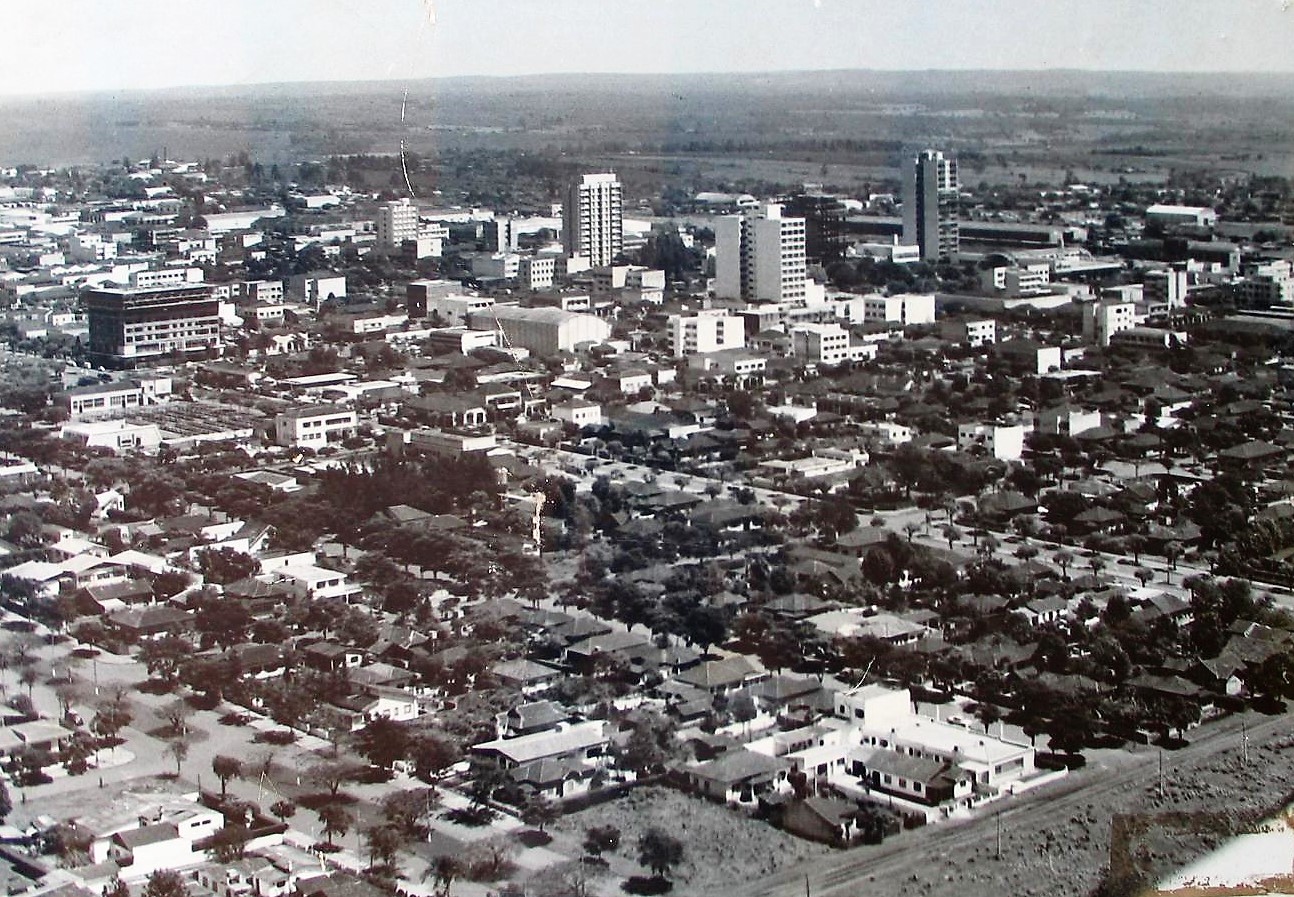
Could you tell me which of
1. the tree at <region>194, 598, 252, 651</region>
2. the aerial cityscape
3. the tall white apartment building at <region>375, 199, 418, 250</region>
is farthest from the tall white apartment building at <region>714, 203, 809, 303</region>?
the tree at <region>194, 598, 252, 651</region>

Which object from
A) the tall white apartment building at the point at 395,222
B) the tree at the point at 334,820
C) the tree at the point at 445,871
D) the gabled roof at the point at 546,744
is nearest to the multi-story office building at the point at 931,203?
the tall white apartment building at the point at 395,222

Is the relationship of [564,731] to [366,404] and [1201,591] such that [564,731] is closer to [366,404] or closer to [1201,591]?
[1201,591]

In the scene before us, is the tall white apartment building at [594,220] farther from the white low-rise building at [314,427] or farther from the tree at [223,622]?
the tree at [223,622]

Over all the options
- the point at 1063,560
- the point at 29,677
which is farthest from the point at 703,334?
the point at 29,677

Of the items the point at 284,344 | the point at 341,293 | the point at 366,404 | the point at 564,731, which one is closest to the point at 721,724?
the point at 564,731

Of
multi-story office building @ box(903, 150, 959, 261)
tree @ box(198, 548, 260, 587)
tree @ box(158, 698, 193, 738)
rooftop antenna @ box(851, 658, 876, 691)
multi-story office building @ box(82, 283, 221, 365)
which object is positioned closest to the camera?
tree @ box(158, 698, 193, 738)

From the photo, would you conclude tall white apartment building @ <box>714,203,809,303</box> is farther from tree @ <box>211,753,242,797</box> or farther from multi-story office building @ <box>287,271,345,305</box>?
tree @ <box>211,753,242,797</box>
